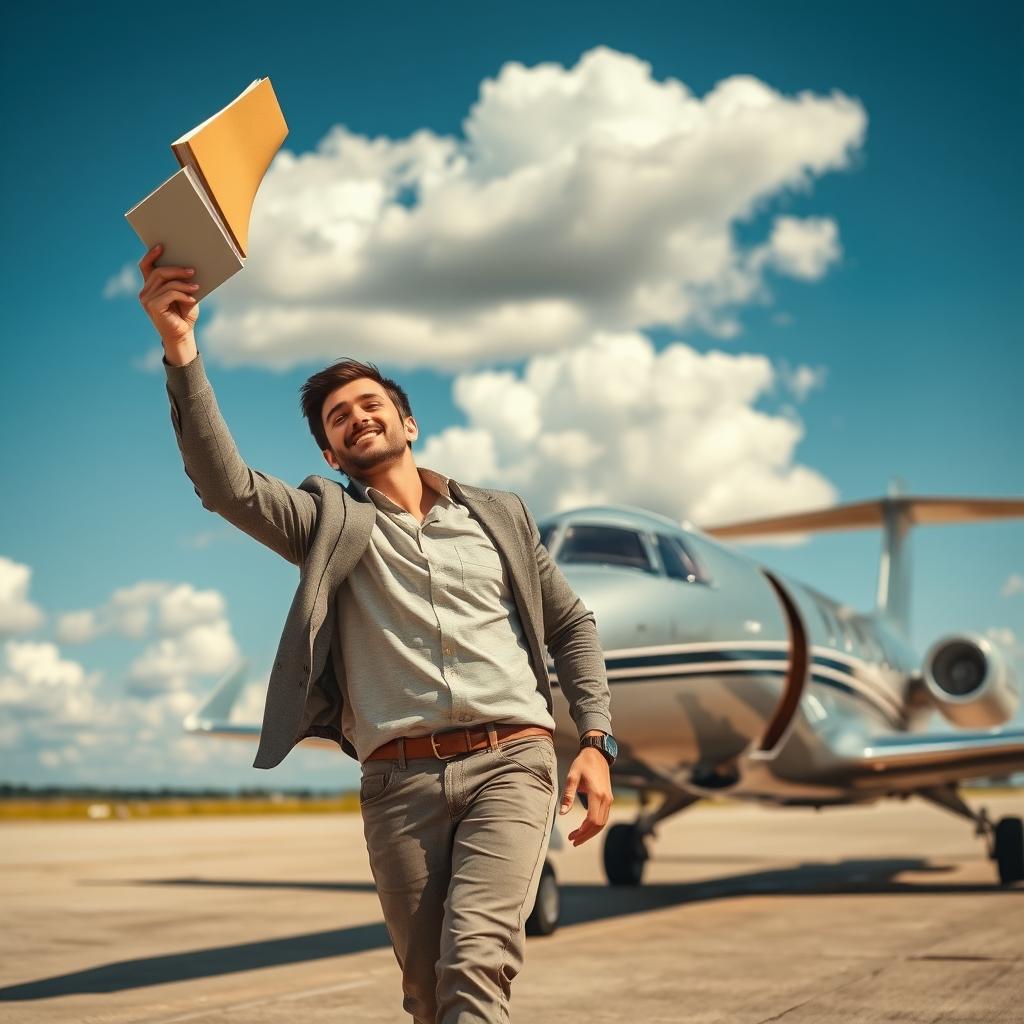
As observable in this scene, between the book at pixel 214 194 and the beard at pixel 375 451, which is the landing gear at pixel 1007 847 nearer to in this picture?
the beard at pixel 375 451

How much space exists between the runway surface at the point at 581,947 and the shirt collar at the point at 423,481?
3.34 metres

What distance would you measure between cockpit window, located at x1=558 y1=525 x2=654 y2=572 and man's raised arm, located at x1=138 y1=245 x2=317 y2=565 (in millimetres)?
6612

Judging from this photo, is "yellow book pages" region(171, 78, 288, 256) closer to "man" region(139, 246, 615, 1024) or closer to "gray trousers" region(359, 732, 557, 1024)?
"man" region(139, 246, 615, 1024)

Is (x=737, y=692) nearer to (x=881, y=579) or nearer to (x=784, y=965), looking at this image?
(x=784, y=965)

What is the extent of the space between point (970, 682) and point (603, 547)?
7.98 meters

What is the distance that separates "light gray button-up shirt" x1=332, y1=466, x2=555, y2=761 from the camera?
3418 mm

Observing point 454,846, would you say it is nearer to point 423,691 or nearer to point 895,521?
point 423,691

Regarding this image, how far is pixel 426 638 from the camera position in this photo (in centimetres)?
347

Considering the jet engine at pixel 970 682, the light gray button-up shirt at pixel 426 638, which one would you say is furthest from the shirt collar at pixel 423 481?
the jet engine at pixel 970 682

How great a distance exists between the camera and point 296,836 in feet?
98.1

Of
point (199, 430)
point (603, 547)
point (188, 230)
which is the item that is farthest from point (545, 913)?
point (188, 230)

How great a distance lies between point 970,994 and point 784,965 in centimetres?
147

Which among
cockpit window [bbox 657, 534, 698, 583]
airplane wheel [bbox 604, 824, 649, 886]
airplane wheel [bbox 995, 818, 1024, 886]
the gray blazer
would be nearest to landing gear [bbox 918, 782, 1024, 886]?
airplane wheel [bbox 995, 818, 1024, 886]

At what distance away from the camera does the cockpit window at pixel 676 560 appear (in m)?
10.4
